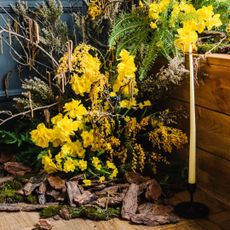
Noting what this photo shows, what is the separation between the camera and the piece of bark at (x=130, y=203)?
5.52 ft

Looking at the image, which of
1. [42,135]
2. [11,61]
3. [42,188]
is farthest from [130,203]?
[11,61]

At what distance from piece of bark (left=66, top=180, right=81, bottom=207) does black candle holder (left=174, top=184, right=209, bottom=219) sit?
445 millimetres

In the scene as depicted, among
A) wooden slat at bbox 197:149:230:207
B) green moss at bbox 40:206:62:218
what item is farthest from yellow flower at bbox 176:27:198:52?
green moss at bbox 40:206:62:218

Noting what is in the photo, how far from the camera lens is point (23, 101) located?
2.06m

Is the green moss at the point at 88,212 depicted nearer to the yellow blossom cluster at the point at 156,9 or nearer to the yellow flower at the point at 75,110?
the yellow flower at the point at 75,110

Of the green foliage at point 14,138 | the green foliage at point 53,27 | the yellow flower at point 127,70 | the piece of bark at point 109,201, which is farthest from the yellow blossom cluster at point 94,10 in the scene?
the piece of bark at point 109,201

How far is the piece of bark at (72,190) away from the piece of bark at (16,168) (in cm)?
31

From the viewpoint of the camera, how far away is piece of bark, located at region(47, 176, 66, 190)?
6.13ft

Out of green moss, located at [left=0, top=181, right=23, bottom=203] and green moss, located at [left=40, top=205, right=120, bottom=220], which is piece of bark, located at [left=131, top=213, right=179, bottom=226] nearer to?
green moss, located at [left=40, top=205, right=120, bottom=220]

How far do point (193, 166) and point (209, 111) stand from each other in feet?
1.04

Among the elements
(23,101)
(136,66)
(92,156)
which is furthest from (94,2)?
(92,156)

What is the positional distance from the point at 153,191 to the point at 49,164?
50cm

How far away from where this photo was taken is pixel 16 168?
2.11m

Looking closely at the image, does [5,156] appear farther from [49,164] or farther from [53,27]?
[53,27]
